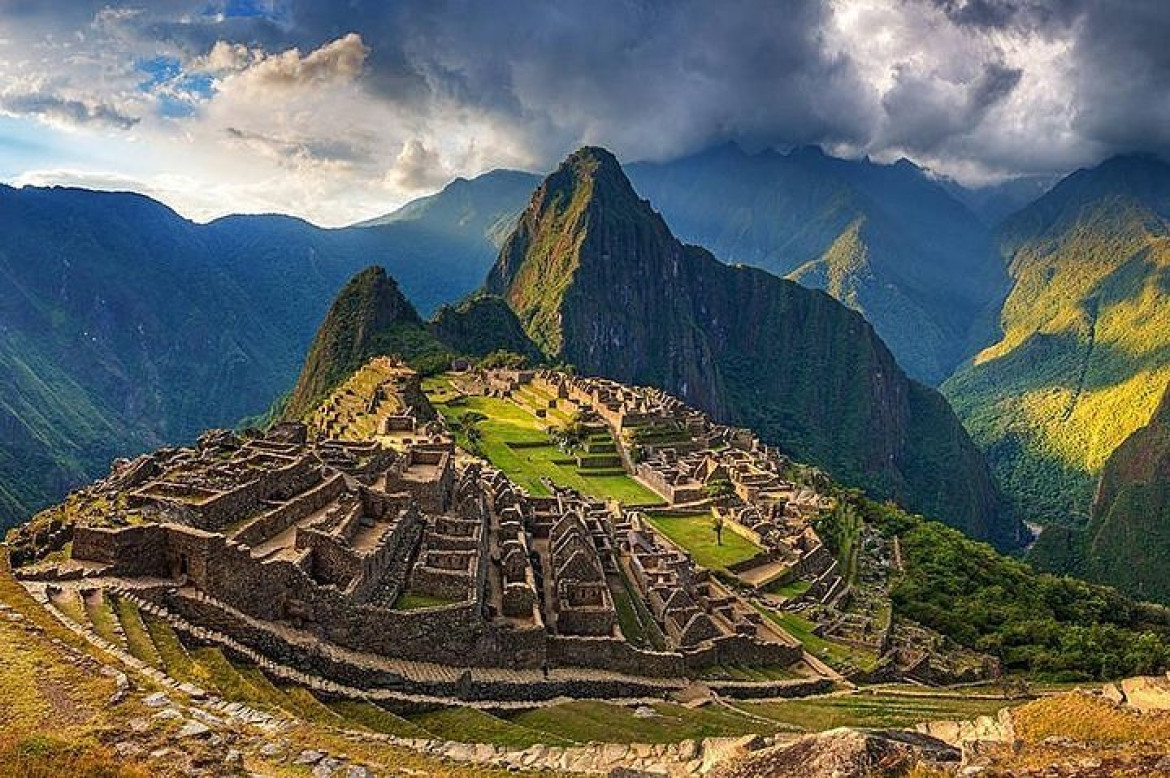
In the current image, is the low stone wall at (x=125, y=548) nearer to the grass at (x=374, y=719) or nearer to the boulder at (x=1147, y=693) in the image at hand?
the grass at (x=374, y=719)

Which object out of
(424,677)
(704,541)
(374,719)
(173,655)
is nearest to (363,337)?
(704,541)

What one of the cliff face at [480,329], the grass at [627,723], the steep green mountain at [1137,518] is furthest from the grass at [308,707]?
the cliff face at [480,329]

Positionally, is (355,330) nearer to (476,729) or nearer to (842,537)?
(842,537)

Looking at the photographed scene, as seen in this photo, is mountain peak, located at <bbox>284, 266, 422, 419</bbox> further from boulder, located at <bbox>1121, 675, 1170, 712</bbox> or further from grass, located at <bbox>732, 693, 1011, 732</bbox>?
boulder, located at <bbox>1121, 675, 1170, 712</bbox>

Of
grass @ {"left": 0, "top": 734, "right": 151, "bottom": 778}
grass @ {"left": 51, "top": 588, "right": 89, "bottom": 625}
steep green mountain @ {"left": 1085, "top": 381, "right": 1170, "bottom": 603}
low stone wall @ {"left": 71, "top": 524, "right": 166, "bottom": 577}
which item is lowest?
steep green mountain @ {"left": 1085, "top": 381, "right": 1170, "bottom": 603}

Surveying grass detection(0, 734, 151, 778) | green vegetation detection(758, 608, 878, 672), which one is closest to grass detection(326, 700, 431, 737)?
grass detection(0, 734, 151, 778)

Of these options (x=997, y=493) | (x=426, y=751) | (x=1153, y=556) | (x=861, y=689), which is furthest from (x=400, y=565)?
(x=997, y=493)
